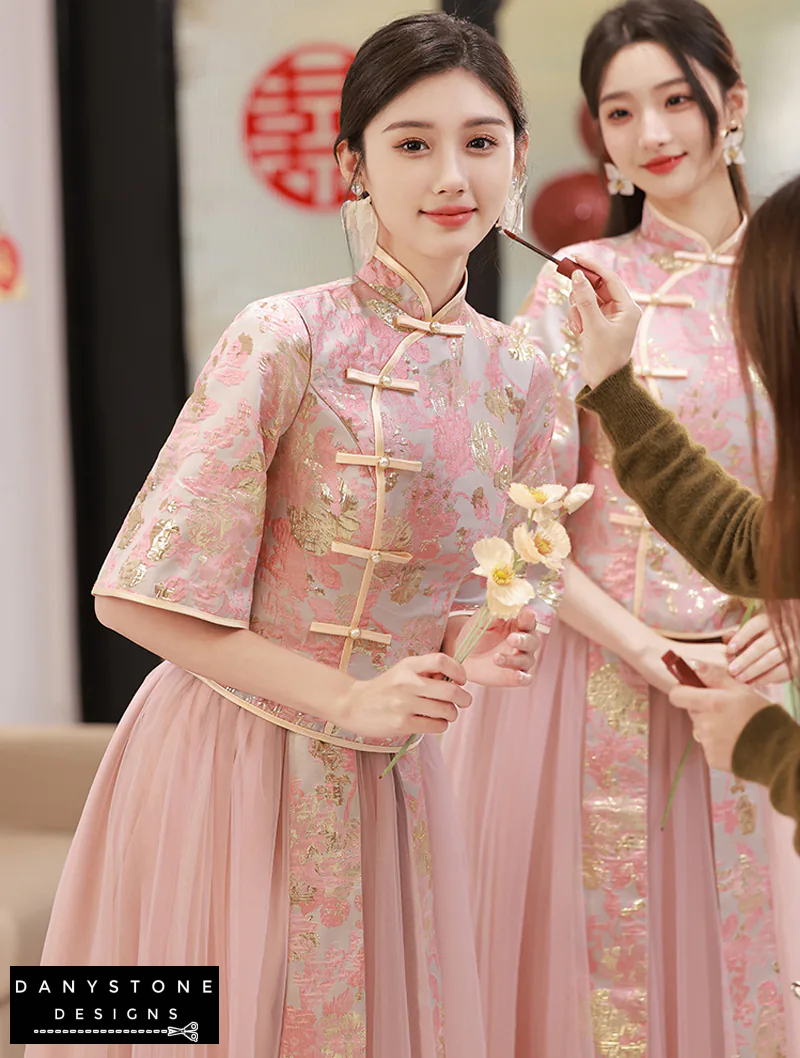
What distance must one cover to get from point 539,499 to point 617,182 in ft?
3.16

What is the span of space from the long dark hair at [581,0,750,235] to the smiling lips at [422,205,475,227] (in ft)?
2.26

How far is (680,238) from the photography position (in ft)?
6.54

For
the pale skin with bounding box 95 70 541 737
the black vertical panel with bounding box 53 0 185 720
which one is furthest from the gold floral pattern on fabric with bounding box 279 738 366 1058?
the black vertical panel with bounding box 53 0 185 720

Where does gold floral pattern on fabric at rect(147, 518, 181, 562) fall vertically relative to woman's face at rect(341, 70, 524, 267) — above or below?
below

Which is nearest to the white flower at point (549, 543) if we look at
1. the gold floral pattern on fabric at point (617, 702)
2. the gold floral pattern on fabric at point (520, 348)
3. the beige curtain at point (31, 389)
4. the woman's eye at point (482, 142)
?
the gold floral pattern on fabric at point (520, 348)

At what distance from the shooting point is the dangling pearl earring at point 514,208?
5.00 feet

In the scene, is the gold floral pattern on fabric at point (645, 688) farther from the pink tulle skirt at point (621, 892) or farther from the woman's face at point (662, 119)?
the woman's face at point (662, 119)

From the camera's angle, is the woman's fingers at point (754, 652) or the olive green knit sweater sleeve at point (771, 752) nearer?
the olive green knit sweater sleeve at point (771, 752)

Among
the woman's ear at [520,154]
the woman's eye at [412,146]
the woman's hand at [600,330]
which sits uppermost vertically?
the woman's ear at [520,154]

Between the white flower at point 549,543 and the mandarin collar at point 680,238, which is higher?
the mandarin collar at point 680,238

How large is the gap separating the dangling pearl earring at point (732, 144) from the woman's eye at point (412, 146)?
74cm

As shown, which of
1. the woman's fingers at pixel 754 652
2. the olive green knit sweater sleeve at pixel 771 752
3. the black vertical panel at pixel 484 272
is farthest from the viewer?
the black vertical panel at pixel 484 272

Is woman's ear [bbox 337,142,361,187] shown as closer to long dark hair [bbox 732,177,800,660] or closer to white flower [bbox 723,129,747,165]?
long dark hair [bbox 732,177,800,660]

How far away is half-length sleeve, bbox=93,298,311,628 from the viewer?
1287 mm
